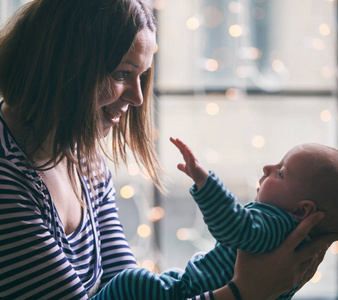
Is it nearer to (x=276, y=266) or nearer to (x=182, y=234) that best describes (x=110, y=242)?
(x=276, y=266)

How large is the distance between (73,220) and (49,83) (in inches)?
13.7

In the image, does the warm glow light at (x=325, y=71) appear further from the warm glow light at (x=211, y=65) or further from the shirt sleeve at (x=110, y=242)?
the shirt sleeve at (x=110, y=242)

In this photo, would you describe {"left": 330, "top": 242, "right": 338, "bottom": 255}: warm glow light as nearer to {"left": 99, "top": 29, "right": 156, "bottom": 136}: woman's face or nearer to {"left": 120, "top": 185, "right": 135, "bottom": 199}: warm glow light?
{"left": 120, "top": 185, "right": 135, "bottom": 199}: warm glow light

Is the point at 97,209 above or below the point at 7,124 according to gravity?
below

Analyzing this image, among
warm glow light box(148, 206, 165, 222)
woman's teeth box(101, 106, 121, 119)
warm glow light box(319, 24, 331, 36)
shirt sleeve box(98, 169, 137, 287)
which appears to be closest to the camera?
woman's teeth box(101, 106, 121, 119)

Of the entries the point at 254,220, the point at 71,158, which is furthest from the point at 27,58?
the point at 254,220

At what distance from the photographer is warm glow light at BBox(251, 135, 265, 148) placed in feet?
9.04

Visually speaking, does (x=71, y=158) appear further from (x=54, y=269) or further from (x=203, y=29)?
(x=203, y=29)

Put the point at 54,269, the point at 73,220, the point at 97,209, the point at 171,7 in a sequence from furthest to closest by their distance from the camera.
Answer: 1. the point at 171,7
2. the point at 97,209
3. the point at 73,220
4. the point at 54,269

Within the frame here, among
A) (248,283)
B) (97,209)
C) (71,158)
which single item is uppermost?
(71,158)

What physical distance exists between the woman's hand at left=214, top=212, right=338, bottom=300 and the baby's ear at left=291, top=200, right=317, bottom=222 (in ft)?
0.16

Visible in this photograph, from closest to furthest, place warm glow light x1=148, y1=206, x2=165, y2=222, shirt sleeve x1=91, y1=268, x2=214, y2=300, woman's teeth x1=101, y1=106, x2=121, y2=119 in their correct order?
shirt sleeve x1=91, y1=268, x2=214, y2=300 → woman's teeth x1=101, y1=106, x2=121, y2=119 → warm glow light x1=148, y1=206, x2=165, y2=222

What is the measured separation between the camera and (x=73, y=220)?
1.13 metres

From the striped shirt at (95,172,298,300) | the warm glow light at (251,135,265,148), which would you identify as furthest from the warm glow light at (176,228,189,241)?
Answer: the striped shirt at (95,172,298,300)
